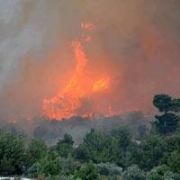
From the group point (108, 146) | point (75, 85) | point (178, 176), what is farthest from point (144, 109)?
point (178, 176)

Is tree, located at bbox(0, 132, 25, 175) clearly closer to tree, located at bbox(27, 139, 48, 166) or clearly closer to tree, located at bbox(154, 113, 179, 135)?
tree, located at bbox(27, 139, 48, 166)

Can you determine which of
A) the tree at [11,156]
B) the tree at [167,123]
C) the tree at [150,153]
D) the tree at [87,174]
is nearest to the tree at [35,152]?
the tree at [11,156]

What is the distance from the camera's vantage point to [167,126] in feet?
265

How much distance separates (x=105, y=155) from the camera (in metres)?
57.5

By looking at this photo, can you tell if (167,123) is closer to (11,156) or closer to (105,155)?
(105,155)

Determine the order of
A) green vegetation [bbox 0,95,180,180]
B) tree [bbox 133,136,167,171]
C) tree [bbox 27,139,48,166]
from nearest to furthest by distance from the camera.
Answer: green vegetation [bbox 0,95,180,180] → tree [bbox 27,139,48,166] → tree [bbox 133,136,167,171]

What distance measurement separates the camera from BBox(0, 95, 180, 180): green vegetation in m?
30.2

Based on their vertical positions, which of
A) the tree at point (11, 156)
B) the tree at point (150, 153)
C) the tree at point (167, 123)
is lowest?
the tree at point (11, 156)

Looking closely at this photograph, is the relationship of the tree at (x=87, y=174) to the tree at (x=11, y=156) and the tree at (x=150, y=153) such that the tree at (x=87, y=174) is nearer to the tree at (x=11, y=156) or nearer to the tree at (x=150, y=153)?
the tree at (x=11, y=156)

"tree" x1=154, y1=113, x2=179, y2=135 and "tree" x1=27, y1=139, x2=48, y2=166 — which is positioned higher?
"tree" x1=154, y1=113, x2=179, y2=135

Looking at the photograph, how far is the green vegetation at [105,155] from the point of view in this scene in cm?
3016

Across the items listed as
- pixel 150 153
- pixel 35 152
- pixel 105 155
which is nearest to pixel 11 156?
Answer: pixel 35 152

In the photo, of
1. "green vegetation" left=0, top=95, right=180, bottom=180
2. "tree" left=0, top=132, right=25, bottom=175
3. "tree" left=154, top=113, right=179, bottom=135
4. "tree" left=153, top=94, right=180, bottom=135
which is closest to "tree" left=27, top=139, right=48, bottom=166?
"green vegetation" left=0, top=95, right=180, bottom=180

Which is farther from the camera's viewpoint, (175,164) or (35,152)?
(175,164)
